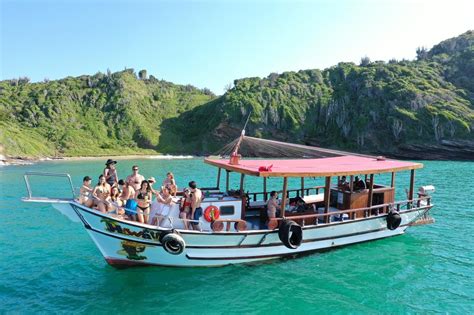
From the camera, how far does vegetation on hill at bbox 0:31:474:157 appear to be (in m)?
81.4

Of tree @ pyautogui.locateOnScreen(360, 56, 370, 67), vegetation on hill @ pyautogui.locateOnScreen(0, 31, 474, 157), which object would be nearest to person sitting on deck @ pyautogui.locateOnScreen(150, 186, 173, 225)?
vegetation on hill @ pyautogui.locateOnScreen(0, 31, 474, 157)

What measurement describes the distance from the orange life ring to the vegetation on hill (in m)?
71.4

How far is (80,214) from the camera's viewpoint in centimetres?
1077

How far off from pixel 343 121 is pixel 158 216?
90959mm

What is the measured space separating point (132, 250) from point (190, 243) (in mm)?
1808

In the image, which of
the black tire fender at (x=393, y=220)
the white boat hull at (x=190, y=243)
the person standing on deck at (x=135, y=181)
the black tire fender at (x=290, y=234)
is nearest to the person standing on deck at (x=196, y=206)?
the white boat hull at (x=190, y=243)

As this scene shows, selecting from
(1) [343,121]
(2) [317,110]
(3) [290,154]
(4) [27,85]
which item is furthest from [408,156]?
(4) [27,85]

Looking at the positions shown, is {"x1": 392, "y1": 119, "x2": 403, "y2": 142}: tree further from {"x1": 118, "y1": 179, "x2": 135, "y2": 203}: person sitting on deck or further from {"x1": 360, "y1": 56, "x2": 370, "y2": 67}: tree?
{"x1": 118, "y1": 179, "x2": 135, "y2": 203}: person sitting on deck

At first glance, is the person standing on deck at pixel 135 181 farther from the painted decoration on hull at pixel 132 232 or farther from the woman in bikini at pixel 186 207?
the painted decoration on hull at pixel 132 232

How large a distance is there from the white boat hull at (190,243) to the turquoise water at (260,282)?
1.35ft

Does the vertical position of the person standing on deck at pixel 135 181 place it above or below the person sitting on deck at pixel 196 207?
above

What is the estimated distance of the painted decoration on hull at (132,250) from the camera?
1074 centimetres

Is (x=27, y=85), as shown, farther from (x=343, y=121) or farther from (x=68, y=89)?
(x=343, y=121)

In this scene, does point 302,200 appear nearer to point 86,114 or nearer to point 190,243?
point 190,243
